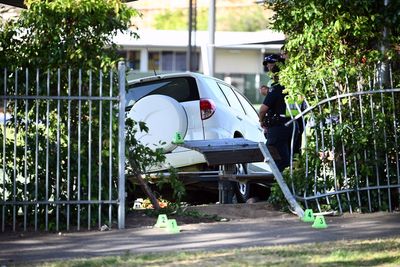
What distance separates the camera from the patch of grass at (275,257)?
24.7ft

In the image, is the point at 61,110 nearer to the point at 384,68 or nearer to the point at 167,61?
the point at 384,68

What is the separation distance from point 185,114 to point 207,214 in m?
2.28

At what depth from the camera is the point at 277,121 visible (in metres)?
12.2

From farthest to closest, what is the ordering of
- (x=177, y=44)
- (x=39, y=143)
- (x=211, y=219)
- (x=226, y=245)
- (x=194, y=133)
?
(x=177, y=44)
(x=194, y=133)
(x=211, y=219)
(x=39, y=143)
(x=226, y=245)

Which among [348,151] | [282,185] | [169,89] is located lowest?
[282,185]

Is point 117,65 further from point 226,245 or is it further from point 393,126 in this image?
point 393,126

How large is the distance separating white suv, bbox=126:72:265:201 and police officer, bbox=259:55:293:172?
2.24ft

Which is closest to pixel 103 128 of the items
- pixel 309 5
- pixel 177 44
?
pixel 309 5

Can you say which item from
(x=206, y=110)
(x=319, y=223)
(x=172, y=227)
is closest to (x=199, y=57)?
(x=206, y=110)

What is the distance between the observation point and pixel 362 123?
10328mm

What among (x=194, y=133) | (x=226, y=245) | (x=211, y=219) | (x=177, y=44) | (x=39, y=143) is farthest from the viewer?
(x=177, y=44)

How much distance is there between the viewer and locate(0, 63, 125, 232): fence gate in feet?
30.6

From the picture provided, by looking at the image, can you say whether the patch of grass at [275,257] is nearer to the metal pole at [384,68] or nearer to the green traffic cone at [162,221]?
the green traffic cone at [162,221]

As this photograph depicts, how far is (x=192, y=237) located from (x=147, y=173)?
60.4 inches
